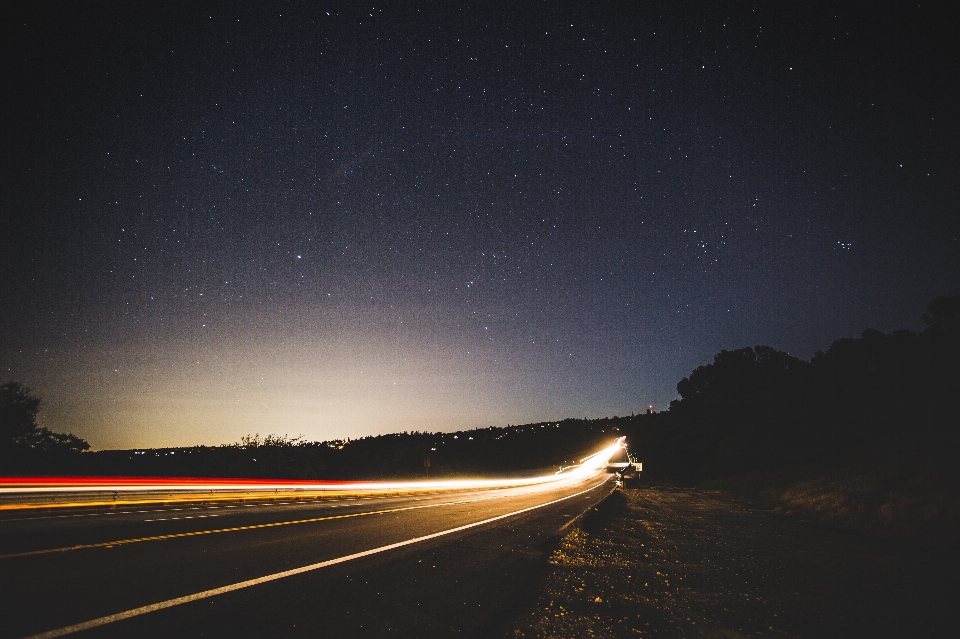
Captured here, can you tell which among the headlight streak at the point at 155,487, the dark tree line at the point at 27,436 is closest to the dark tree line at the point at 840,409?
the headlight streak at the point at 155,487

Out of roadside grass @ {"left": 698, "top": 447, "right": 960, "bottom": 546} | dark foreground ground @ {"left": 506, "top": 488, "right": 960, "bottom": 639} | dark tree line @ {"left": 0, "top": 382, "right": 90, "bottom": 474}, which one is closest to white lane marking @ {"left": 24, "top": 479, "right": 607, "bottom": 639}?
dark foreground ground @ {"left": 506, "top": 488, "right": 960, "bottom": 639}

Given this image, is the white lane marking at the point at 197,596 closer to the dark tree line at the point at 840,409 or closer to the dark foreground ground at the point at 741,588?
the dark foreground ground at the point at 741,588

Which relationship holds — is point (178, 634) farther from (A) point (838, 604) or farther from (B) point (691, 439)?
(B) point (691, 439)

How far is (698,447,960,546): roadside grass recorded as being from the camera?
1202cm

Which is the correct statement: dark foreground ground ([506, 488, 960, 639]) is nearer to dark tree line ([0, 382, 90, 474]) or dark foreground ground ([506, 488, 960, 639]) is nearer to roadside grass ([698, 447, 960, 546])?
roadside grass ([698, 447, 960, 546])

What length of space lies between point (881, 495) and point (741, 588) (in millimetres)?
13549

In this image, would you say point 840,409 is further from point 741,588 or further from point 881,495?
point 741,588

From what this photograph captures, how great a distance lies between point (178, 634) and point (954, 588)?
939cm

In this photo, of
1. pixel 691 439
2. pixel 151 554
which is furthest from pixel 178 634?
pixel 691 439

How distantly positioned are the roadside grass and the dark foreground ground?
1672mm

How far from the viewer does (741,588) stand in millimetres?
6543

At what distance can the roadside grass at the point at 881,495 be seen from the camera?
39.4 ft

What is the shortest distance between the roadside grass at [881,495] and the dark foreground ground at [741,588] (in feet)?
5.48

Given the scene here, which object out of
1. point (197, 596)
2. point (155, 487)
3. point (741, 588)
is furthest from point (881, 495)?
point (155, 487)
